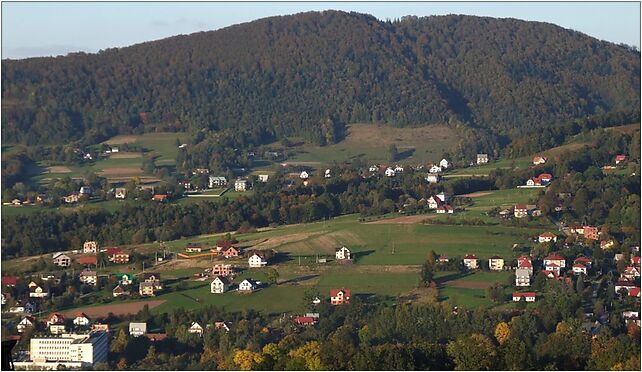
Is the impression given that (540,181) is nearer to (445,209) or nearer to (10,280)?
(445,209)

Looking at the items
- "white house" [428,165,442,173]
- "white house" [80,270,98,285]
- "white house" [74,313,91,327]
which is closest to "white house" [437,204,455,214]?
"white house" [428,165,442,173]

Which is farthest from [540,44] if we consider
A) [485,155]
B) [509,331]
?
[509,331]

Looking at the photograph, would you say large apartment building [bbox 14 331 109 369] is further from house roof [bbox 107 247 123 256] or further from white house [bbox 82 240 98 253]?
white house [bbox 82 240 98 253]

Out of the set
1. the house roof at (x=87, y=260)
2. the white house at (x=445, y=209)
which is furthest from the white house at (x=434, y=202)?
the house roof at (x=87, y=260)

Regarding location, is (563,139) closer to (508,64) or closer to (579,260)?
(579,260)

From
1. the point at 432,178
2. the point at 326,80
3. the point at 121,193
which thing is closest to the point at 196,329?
the point at 121,193
